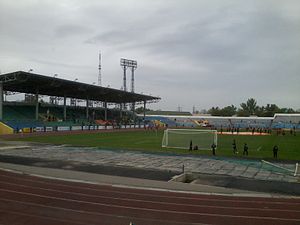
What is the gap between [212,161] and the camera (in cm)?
2919

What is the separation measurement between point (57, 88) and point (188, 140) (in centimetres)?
3931

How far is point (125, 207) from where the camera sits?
14.2 metres

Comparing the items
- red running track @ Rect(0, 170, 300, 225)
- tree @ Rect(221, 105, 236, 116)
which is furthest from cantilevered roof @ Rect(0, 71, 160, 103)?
tree @ Rect(221, 105, 236, 116)

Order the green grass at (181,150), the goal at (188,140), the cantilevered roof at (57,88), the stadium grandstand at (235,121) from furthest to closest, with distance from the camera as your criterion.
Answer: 1. the stadium grandstand at (235,121)
2. the cantilevered roof at (57,88)
3. the goal at (188,140)
4. the green grass at (181,150)

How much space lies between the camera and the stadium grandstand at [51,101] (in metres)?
61.8

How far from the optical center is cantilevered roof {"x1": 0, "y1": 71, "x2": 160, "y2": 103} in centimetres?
6122

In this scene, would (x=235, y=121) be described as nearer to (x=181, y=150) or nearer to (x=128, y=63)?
(x=128, y=63)

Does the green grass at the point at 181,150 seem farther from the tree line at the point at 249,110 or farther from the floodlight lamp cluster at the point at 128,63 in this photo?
the tree line at the point at 249,110

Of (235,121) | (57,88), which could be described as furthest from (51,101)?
(235,121)

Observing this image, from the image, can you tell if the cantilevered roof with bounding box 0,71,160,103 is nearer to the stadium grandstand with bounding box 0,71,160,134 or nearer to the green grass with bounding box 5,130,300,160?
the stadium grandstand with bounding box 0,71,160,134

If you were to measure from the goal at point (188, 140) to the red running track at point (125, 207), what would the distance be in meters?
21.4

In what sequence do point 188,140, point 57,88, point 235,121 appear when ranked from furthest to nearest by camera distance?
point 235,121 < point 57,88 < point 188,140

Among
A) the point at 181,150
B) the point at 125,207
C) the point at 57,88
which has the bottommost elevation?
the point at 125,207

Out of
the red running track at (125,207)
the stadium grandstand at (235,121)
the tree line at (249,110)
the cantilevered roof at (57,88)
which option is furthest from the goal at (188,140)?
the tree line at (249,110)
